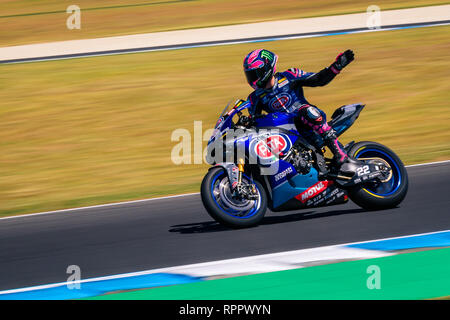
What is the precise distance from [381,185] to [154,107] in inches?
337

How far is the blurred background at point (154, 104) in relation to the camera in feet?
37.5

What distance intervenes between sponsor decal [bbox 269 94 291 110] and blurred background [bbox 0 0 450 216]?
288cm

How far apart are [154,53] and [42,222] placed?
1131 cm

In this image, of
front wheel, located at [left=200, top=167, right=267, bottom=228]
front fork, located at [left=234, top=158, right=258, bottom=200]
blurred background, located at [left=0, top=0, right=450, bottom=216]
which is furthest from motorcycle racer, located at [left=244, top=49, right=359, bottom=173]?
blurred background, located at [left=0, top=0, right=450, bottom=216]

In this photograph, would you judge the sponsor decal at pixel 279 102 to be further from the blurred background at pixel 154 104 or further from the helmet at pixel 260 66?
the blurred background at pixel 154 104

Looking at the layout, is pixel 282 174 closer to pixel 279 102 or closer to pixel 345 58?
pixel 279 102

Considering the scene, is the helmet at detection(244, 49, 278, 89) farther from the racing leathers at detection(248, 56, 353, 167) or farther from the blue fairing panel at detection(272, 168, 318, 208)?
the blue fairing panel at detection(272, 168, 318, 208)

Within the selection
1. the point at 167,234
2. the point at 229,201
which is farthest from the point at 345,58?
the point at 167,234

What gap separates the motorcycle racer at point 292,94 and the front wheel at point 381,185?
303mm

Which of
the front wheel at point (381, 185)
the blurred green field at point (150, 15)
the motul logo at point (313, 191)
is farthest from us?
the blurred green field at point (150, 15)

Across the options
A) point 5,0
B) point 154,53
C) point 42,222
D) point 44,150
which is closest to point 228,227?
point 42,222

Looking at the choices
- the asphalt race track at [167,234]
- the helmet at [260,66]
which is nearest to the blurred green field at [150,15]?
the asphalt race track at [167,234]

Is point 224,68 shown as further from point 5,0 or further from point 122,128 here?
point 5,0

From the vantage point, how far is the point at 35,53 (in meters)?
20.7
